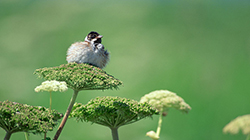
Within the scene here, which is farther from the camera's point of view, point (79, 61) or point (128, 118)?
point (79, 61)

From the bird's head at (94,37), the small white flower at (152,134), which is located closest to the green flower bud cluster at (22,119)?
the small white flower at (152,134)

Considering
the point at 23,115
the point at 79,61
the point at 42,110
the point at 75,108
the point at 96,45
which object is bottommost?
the point at 23,115

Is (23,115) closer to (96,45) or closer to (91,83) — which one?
(91,83)

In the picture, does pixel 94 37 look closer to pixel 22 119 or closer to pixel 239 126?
pixel 22 119

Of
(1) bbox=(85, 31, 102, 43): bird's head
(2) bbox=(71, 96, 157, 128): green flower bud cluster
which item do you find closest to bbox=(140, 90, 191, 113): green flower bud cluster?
(2) bbox=(71, 96, 157, 128): green flower bud cluster

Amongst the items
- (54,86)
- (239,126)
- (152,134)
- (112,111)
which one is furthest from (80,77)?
(239,126)

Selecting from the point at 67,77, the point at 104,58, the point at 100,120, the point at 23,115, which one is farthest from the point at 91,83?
the point at 104,58

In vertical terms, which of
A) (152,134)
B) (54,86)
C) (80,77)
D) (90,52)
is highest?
(90,52)
